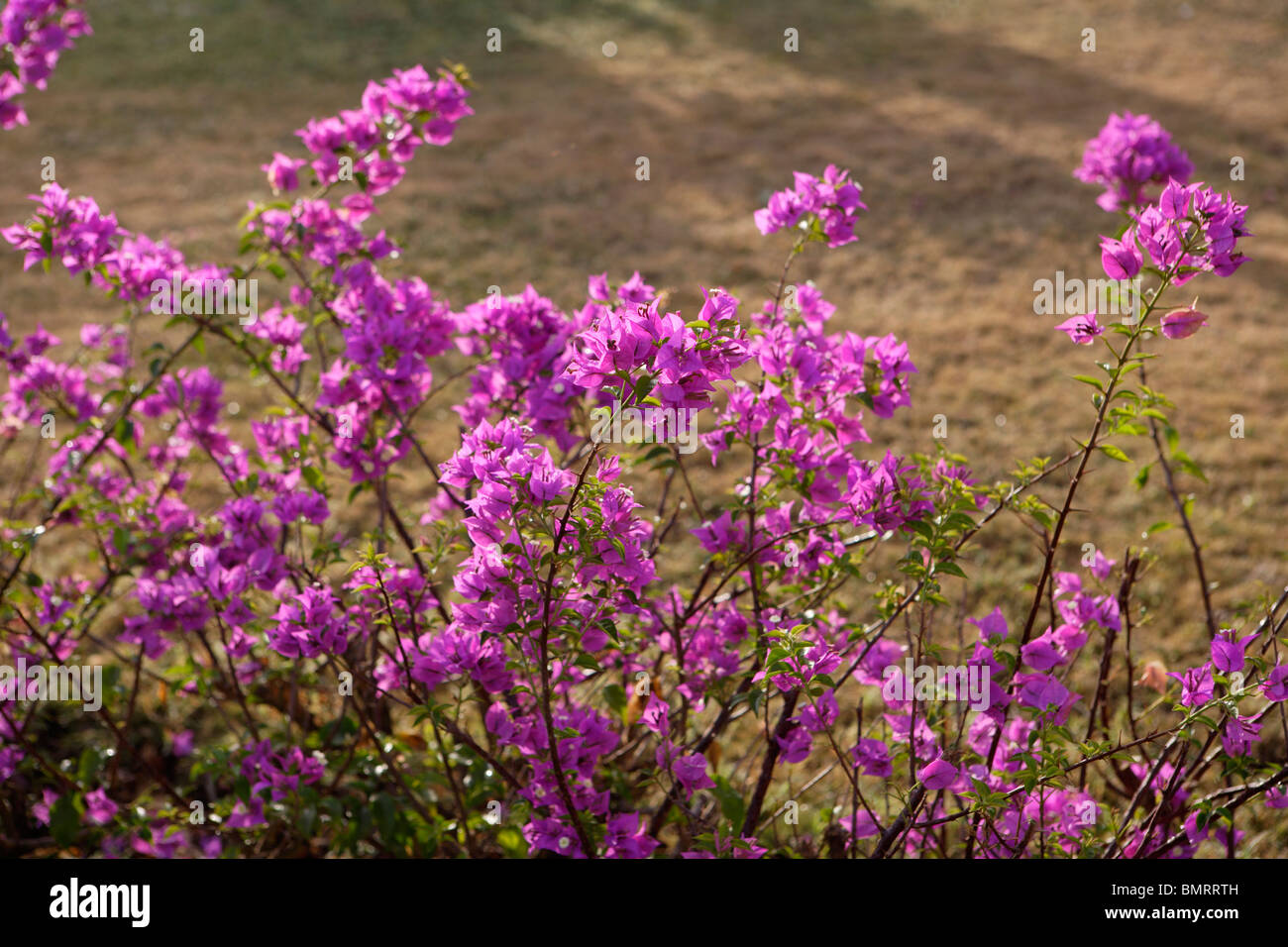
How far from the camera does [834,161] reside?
7.18 meters

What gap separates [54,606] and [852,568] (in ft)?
5.14

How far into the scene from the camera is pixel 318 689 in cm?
252

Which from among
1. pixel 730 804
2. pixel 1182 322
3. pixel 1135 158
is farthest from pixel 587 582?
pixel 1135 158

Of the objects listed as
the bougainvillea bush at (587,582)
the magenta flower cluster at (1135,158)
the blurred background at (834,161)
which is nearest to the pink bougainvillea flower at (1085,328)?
the bougainvillea bush at (587,582)

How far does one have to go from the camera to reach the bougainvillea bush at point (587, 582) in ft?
4.40

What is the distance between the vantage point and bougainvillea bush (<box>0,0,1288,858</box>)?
4.40 ft

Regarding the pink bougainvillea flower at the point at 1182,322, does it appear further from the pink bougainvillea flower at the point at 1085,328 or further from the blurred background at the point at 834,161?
the blurred background at the point at 834,161

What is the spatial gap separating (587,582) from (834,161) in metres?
6.43

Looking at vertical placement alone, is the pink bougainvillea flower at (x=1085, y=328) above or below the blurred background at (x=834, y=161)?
below

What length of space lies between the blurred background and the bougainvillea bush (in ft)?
4.03

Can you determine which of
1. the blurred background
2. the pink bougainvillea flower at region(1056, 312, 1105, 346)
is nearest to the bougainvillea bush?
the pink bougainvillea flower at region(1056, 312, 1105, 346)

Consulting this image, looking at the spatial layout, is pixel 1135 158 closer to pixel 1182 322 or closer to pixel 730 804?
pixel 1182 322

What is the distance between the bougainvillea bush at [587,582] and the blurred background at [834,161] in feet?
4.03
